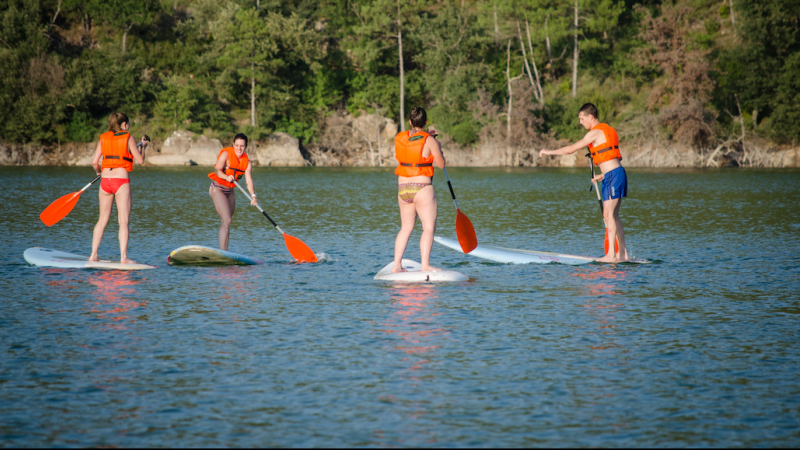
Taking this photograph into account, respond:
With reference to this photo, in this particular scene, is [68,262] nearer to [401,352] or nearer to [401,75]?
[401,352]

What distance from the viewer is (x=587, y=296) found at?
880 centimetres

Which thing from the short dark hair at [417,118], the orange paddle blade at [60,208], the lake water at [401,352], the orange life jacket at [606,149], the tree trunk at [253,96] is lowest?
the lake water at [401,352]

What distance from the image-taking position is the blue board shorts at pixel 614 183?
35.9ft

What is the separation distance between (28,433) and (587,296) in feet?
20.6

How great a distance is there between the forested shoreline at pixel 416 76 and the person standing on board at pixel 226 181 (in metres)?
47.3

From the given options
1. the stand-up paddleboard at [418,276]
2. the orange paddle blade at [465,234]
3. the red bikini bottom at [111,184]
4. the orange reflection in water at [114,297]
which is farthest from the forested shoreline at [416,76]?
the orange reflection in water at [114,297]

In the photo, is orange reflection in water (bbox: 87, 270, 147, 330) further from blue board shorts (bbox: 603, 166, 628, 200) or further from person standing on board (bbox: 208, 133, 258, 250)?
blue board shorts (bbox: 603, 166, 628, 200)

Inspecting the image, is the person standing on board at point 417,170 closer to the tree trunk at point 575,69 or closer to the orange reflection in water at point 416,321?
the orange reflection in water at point 416,321

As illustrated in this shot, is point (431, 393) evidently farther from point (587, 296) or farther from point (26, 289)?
point (26, 289)

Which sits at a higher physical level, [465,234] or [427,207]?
[427,207]

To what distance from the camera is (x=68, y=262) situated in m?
10.6

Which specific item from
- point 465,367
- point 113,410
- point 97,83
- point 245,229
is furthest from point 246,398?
point 97,83

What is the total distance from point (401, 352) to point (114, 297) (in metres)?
4.06

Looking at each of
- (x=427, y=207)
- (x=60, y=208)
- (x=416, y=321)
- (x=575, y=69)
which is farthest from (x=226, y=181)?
(x=575, y=69)
